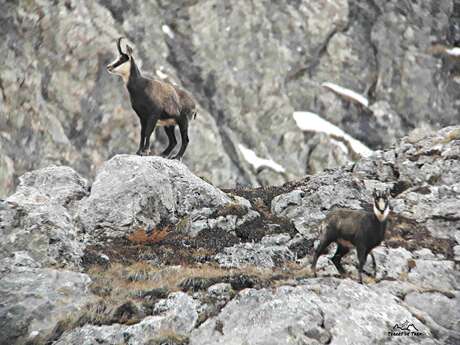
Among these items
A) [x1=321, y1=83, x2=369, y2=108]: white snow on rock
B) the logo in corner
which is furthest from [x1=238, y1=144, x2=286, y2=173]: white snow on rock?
the logo in corner

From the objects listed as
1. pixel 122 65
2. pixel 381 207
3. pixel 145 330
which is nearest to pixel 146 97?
pixel 122 65

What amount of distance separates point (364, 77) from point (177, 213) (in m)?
58.6

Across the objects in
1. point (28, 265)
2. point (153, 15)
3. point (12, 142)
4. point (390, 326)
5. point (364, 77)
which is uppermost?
point (153, 15)

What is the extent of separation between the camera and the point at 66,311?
11688 mm

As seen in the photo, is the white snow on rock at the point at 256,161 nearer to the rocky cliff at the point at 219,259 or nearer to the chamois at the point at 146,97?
the rocky cliff at the point at 219,259

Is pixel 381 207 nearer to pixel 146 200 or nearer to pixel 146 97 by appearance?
pixel 146 200

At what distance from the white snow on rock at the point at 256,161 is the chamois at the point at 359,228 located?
48.3 m

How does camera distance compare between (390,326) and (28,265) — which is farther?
(28,265)

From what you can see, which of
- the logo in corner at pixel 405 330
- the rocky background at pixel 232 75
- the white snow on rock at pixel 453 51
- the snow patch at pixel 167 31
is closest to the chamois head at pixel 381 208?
the logo in corner at pixel 405 330

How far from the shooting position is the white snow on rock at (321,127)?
66719mm

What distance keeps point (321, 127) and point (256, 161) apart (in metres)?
10.3

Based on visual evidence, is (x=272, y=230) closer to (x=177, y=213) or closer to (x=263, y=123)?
(x=177, y=213)

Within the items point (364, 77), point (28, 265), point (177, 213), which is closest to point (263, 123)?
point (364, 77)

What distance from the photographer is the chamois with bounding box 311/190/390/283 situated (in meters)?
12.5
